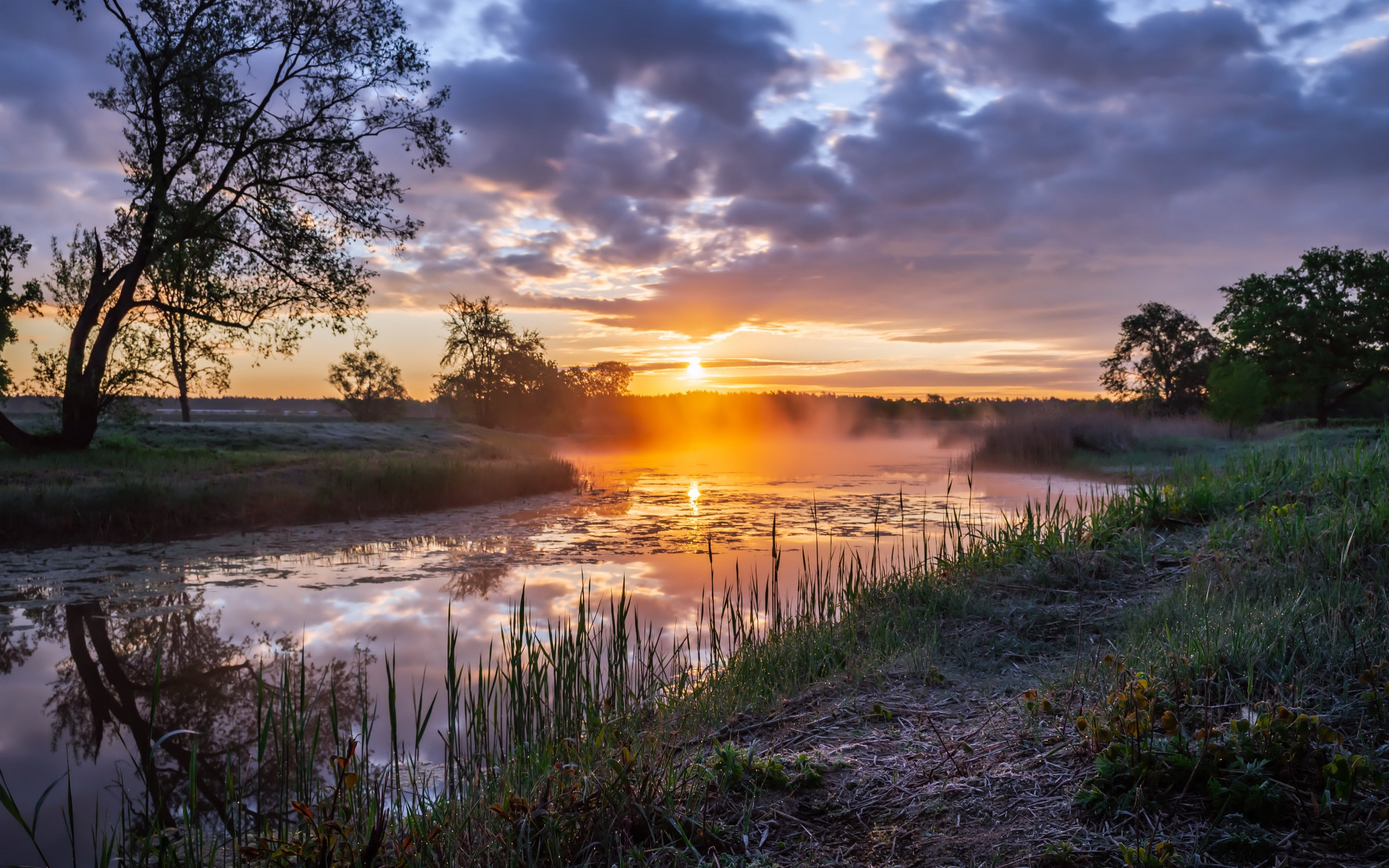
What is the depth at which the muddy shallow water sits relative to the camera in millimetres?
5273

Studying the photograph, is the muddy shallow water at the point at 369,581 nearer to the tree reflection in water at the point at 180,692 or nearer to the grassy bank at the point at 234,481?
the tree reflection in water at the point at 180,692

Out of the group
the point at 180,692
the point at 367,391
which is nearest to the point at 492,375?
the point at 367,391

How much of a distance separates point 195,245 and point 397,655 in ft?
38.8

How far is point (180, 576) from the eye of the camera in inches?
339

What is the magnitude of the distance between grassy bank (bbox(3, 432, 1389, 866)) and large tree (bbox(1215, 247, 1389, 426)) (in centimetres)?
3470

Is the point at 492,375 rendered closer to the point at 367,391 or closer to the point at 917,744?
the point at 367,391

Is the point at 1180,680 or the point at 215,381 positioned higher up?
the point at 215,381

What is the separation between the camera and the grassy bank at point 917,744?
2.45m

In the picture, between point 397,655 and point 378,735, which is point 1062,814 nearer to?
point 378,735

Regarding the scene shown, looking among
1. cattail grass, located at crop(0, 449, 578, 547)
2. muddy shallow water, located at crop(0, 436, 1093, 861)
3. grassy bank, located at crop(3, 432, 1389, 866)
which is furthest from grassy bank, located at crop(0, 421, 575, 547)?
grassy bank, located at crop(3, 432, 1389, 866)

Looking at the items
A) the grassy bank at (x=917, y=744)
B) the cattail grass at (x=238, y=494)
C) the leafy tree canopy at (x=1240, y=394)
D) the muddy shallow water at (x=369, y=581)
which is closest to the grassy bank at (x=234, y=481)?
the cattail grass at (x=238, y=494)

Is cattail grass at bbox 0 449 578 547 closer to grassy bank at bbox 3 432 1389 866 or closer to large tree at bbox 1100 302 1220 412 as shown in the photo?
grassy bank at bbox 3 432 1389 866

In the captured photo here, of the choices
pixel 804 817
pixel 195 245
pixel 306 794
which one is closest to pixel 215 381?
pixel 195 245

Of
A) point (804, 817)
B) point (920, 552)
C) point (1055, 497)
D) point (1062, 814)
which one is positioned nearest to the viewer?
point (1062, 814)
